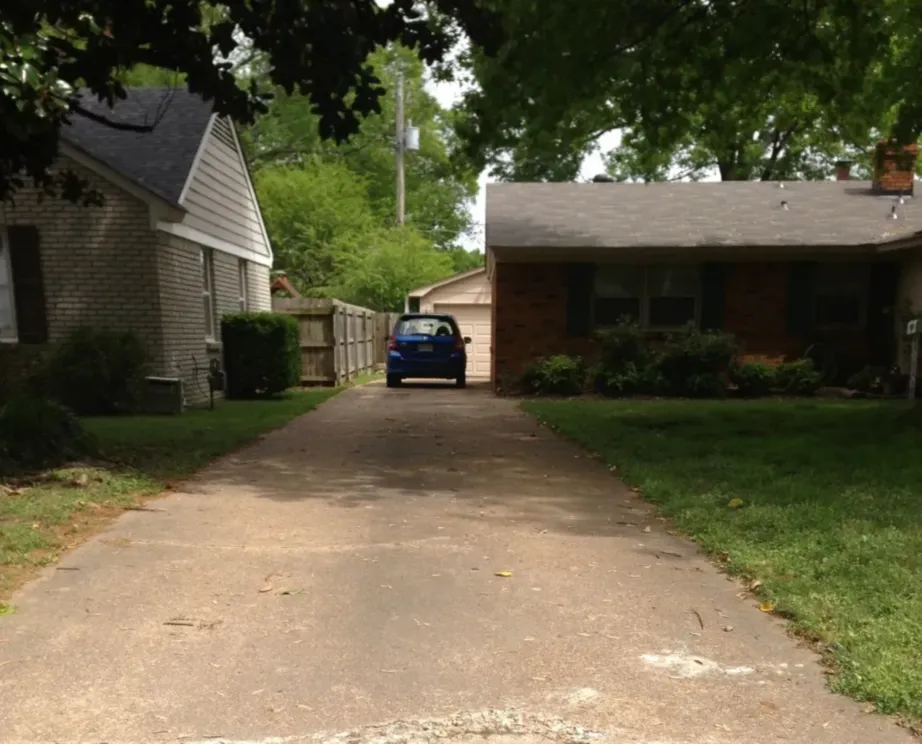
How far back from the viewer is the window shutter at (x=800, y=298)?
15148mm

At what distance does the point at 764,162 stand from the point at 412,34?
96.1 feet

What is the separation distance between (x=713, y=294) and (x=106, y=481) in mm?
12295

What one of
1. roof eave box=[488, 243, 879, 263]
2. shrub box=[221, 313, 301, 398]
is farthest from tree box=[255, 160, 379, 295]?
roof eave box=[488, 243, 879, 263]

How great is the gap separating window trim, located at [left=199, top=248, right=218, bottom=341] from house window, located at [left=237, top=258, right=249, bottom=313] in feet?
5.59

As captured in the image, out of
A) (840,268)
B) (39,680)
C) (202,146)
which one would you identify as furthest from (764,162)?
(39,680)

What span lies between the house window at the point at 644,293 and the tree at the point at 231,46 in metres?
8.39

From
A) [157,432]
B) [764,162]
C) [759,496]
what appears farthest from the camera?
[764,162]

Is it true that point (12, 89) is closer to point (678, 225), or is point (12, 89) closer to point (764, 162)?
point (678, 225)

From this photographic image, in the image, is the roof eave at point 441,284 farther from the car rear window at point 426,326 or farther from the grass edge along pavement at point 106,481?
the grass edge along pavement at point 106,481

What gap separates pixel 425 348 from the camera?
16766 mm

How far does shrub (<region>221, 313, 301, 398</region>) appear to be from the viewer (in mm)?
14039

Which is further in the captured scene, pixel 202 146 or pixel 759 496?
pixel 202 146

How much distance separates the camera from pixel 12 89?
17.0 ft

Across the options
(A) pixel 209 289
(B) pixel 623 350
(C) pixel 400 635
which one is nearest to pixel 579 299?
(B) pixel 623 350
